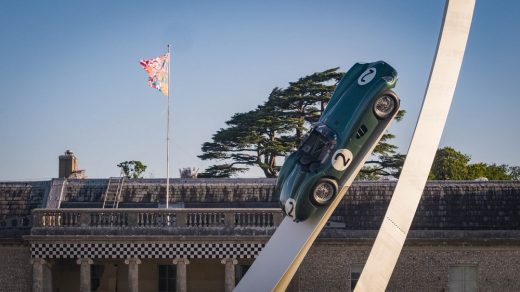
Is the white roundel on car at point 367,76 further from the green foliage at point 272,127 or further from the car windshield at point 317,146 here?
the green foliage at point 272,127

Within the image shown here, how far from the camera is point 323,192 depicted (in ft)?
76.5

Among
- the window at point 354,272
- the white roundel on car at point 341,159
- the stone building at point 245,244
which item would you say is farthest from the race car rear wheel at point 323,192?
the window at point 354,272

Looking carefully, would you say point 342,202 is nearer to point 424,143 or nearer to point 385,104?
point 385,104

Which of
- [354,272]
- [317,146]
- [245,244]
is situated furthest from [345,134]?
[354,272]

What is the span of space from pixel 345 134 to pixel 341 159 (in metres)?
0.50

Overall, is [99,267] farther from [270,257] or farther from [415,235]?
[270,257]

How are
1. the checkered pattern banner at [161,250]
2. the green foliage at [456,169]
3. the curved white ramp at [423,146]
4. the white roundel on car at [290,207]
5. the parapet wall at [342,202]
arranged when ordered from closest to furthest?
the curved white ramp at [423,146] → the white roundel on car at [290,207] → the checkered pattern banner at [161,250] → the parapet wall at [342,202] → the green foliage at [456,169]

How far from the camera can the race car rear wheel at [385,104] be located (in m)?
23.2

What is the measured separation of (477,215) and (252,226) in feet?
22.3

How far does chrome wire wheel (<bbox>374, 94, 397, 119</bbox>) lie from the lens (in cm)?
2317

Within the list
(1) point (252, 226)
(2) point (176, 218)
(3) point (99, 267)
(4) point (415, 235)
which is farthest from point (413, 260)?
(3) point (99, 267)

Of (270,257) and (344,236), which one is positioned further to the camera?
(344,236)

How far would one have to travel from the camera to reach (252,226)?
34031 mm

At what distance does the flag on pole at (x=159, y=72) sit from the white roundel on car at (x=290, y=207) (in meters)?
15.2
